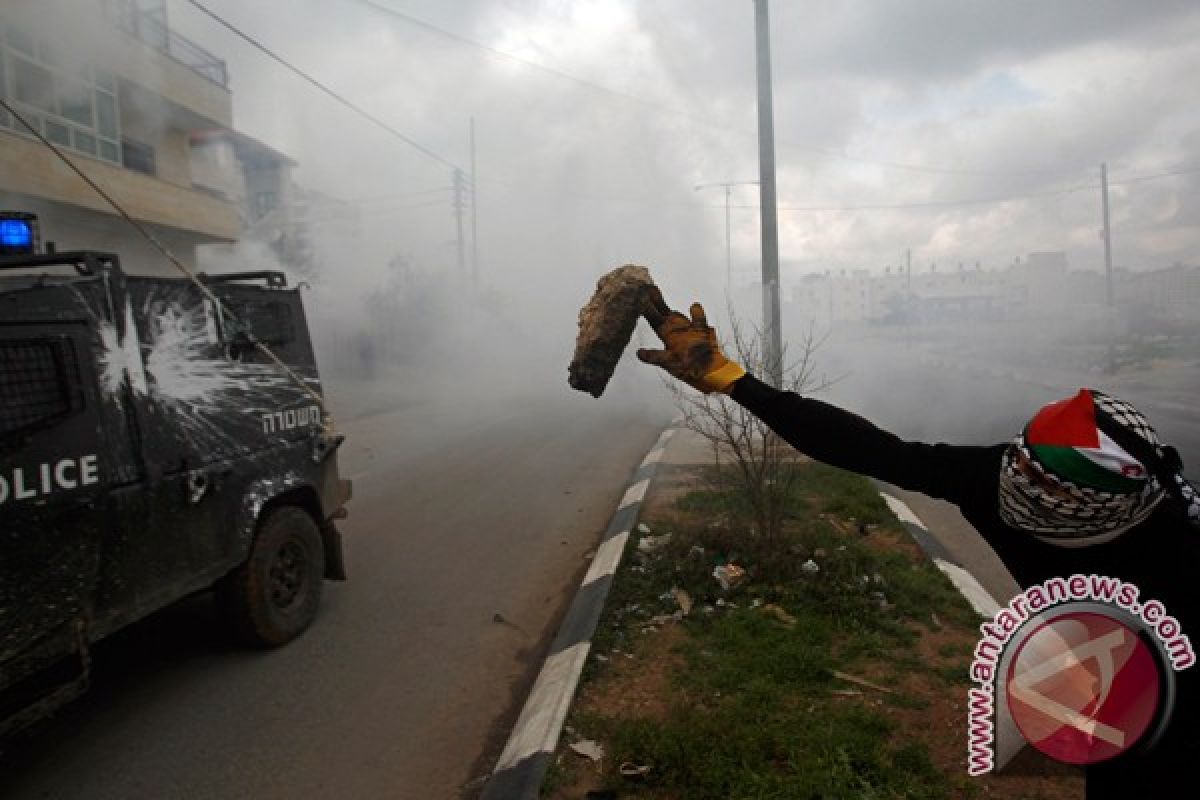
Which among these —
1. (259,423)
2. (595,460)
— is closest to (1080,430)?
(259,423)

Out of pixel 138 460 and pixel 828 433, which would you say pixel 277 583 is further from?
pixel 828 433

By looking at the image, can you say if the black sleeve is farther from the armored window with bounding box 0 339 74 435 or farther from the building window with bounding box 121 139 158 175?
the building window with bounding box 121 139 158 175

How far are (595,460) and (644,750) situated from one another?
23.8ft

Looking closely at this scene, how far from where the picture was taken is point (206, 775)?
9.89 ft

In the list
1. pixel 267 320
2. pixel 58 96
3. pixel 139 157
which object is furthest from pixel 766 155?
pixel 139 157

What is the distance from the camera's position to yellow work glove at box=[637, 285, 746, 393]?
6.77 feet

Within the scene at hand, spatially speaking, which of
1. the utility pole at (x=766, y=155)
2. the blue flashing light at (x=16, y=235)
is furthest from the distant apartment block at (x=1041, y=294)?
the blue flashing light at (x=16, y=235)

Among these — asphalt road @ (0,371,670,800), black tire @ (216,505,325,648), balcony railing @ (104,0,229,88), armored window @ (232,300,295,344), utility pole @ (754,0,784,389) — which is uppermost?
balcony railing @ (104,0,229,88)

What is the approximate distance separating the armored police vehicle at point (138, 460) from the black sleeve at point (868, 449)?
2620 mm

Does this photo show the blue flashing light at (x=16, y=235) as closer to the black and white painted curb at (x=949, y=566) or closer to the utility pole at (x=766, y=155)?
the black and white painted curb at (x=949, y=566)

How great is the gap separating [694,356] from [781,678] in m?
1.97

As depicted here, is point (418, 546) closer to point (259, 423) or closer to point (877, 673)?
point (259, 423)

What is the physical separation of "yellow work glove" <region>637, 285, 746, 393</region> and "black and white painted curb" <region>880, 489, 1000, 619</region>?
254 cm

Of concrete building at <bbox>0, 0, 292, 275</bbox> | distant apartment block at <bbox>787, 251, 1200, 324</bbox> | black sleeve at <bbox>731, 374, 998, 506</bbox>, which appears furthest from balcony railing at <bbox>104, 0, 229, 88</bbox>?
distant apartment block at <bbox>787, 251, 1200, 324</bbox>
